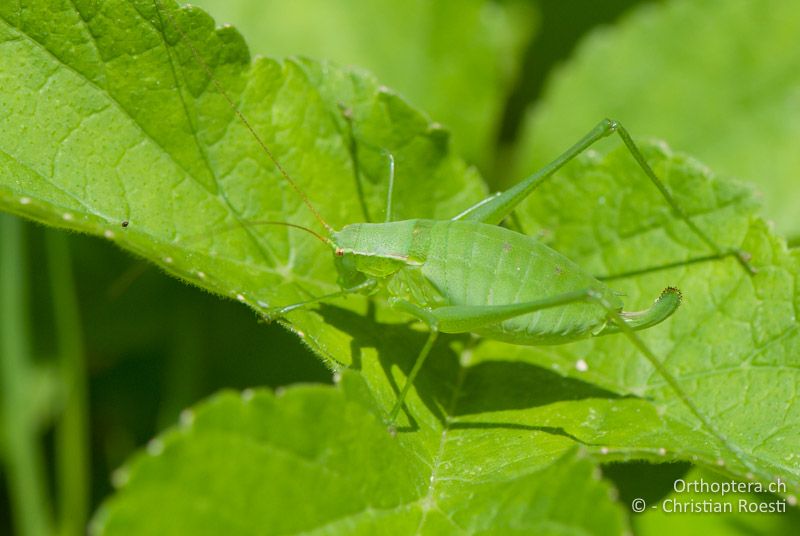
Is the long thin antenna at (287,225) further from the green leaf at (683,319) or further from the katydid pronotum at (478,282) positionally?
the green leaf at (683,319)

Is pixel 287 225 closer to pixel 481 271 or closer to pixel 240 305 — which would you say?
pixel 481 271

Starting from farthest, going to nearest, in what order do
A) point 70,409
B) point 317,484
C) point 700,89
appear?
point 700,89
point 70,409
point 317,484

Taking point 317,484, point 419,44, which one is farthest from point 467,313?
point 419,44

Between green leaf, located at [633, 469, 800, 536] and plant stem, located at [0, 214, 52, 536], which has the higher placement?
green leaf, located at [633, 469, 800, 536]

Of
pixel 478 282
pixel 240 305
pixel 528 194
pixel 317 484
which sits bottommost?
pixel 240 305

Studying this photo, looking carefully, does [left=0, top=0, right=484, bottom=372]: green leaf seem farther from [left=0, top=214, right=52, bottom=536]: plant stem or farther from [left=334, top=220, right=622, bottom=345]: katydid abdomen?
[left=0, top=214, right=52, bottom=536]: plant stem

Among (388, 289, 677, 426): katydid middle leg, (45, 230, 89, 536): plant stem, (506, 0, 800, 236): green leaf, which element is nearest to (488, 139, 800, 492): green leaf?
(388, 289, 677, 426): katydid middle leg

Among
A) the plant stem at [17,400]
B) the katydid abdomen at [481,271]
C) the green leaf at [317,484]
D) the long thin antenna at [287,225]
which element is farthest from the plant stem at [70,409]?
the green leaf at [317,484]
